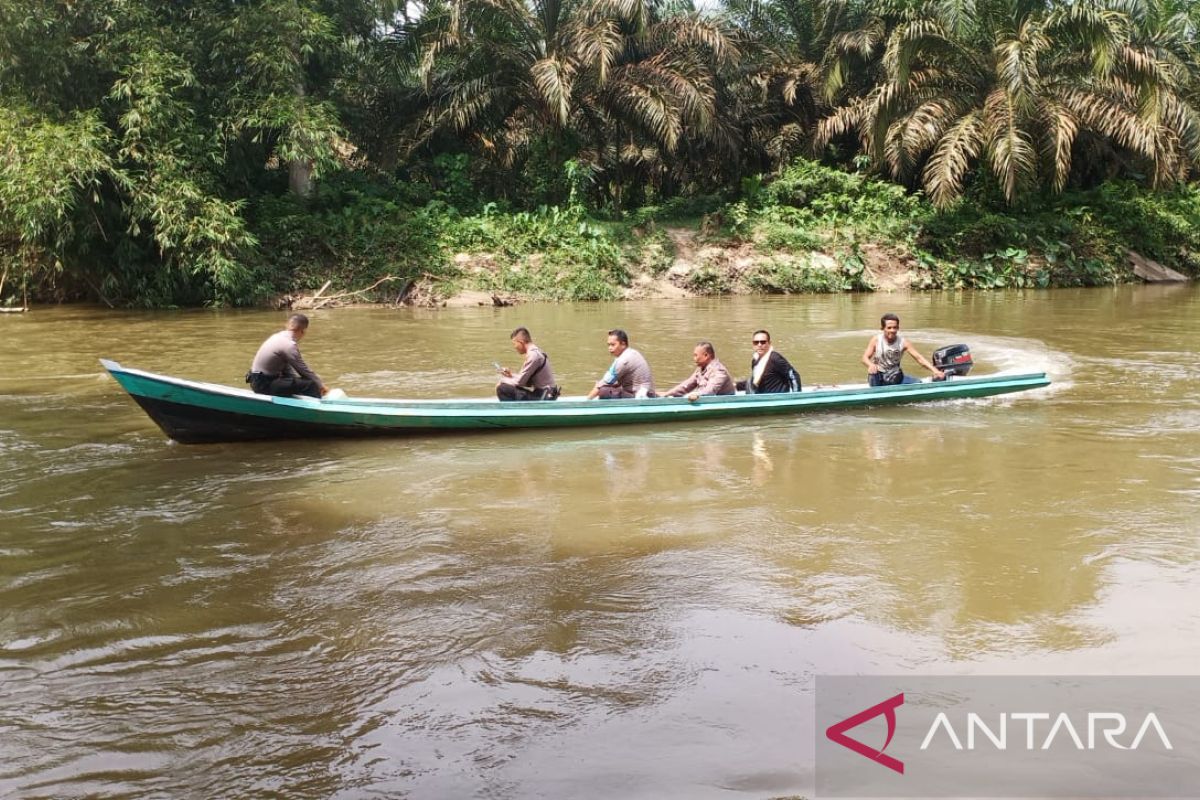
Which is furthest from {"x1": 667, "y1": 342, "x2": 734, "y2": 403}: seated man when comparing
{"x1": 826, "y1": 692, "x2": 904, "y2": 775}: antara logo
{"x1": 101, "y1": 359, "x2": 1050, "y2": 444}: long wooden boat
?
{"x1": 826, "y1": 692, "x2": 904, "y2": 775}: antara logo

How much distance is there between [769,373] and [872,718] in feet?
19.7

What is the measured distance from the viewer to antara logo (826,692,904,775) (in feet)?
11.7

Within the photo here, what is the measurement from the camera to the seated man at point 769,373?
9594 mm

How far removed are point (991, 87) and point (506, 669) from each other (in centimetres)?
2253

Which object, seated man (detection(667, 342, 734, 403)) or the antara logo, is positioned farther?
seated man (detection(667, 342, 734, 403))

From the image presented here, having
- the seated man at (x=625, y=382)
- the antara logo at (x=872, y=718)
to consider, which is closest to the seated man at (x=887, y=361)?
the seated man at (x=625, y=382)

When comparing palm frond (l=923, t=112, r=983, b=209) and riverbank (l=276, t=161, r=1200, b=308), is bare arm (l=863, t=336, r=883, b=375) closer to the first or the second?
riverbank (l=276, t=161, r=1200, b=308)

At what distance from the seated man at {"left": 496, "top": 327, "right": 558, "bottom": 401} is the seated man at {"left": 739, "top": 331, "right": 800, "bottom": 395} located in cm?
193

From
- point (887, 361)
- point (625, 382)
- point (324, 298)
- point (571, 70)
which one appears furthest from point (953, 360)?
point (324, 298)

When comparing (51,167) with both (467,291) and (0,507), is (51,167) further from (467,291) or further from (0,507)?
(0,507)

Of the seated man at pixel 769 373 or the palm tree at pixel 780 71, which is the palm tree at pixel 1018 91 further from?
the seated man at pixel 769 373

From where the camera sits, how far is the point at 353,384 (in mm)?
11883

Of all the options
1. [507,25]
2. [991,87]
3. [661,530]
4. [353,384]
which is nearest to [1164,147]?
[991,87]

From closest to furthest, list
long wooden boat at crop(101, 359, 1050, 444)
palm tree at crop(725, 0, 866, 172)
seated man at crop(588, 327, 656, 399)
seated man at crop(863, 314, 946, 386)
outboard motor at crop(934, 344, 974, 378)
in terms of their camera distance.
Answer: long wooden boat at crop(101, 359, 1050, 444)
seated man at crop(588, 327, 656, 399)
seated man at crop(863, 314, 946, 386)
outboard motor at crop(934, 344, 974, 378)
palm tree at crop(725, 0, 866, 172)
